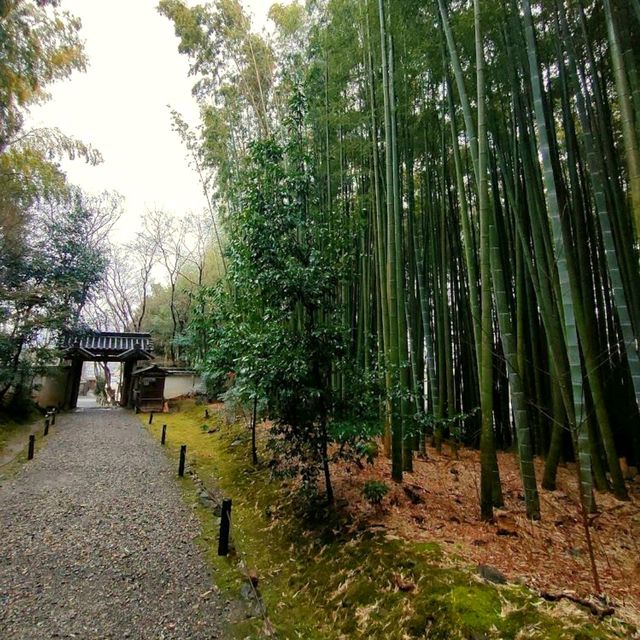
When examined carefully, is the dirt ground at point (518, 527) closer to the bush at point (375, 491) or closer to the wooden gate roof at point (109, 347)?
the bush at point (375, 491)

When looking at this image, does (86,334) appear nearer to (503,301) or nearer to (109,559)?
(109,559)

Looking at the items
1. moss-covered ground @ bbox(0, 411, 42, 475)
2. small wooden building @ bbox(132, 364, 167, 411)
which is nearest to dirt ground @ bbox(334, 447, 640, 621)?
moss-covered ground @ bbox(0, 411, 42, 475)

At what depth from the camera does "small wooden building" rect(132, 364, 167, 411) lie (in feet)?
38.0

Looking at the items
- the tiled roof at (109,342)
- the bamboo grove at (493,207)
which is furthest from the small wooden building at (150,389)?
the bamboo grove at (493,207)

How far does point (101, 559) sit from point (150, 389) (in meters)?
9.38

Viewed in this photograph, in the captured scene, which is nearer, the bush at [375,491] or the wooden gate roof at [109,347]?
the bush at [375,491]

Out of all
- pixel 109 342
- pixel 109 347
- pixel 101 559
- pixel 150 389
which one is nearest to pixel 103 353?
pixel 109 347

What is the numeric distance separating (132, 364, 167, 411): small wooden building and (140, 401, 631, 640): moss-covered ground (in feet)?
27.6

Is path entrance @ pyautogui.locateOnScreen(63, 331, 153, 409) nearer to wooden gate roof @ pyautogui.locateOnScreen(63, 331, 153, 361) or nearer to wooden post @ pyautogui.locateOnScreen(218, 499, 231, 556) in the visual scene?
wooden gate roof @ pyautogui.locateOnScreen(63, 331, 153, 361)

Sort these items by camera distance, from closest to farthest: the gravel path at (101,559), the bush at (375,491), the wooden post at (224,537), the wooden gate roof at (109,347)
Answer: the gravel path at (101,559)
the bush at (375,491)
the wooden post at (224,537)
the wooden gate roof at (109,347)

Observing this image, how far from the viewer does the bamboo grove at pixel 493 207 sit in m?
2.45

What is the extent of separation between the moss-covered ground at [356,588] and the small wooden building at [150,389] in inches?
331

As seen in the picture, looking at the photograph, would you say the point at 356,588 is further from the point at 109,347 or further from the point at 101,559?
the point at 109,347

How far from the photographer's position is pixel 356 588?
7.47 ft
